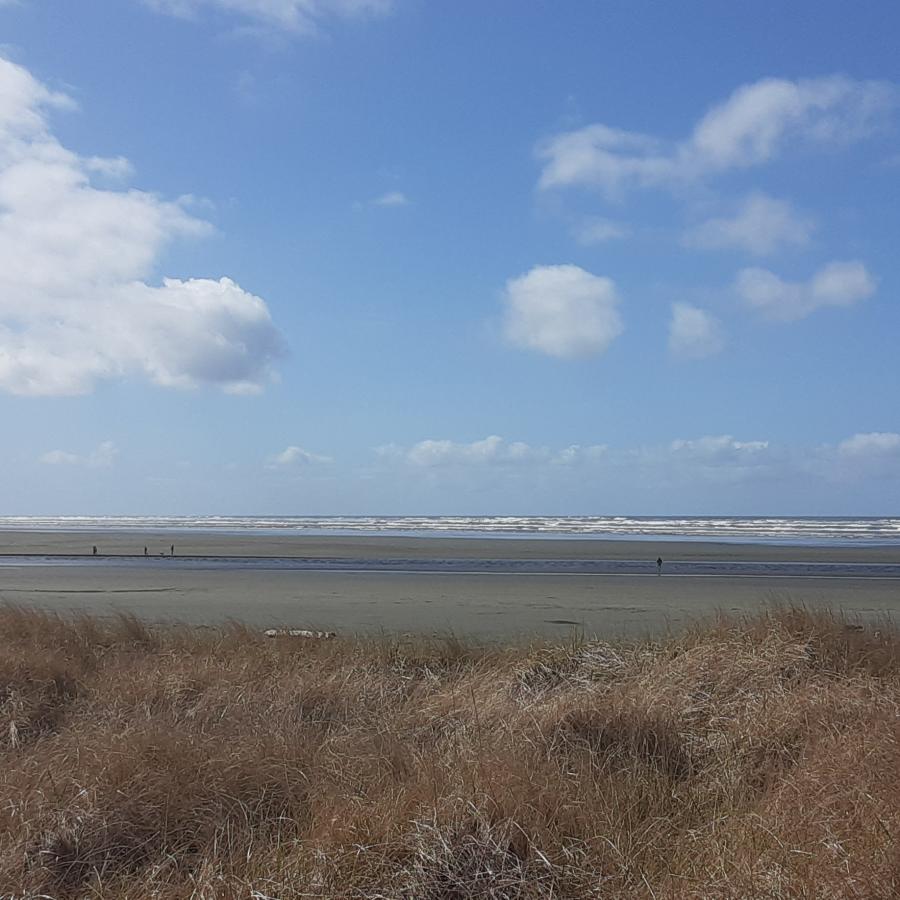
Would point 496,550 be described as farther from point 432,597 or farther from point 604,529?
point 604,529

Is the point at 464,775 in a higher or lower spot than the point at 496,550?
higher

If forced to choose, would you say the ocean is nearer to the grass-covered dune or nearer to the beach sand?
the beach sand

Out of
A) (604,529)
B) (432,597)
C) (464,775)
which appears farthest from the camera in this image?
(604,529)

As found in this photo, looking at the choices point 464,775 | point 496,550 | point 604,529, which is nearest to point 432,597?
point 464,775

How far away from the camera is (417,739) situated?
22.9ft

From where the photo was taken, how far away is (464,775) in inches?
215

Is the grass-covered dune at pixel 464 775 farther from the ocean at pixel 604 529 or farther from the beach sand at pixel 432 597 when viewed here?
the ocean at pixel 604 529

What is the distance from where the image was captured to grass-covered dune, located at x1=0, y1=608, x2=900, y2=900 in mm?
4590

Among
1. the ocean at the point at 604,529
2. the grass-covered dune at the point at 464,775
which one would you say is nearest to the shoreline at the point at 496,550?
the ocean at the point at 604,529

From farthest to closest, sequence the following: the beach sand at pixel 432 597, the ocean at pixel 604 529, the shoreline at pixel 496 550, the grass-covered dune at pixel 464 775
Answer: the ocean at pixel 604 529 → the shoreline at pixel 496 550 → the beach sand at pixel 432 597 → the grass-covered dune at pixel 464 775

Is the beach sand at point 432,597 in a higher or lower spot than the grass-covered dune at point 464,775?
lower

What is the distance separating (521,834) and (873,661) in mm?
5354

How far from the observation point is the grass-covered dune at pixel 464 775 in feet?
15.1

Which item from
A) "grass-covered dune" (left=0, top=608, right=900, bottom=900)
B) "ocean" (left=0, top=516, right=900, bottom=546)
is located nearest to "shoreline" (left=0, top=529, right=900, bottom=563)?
"ocean" (left=0, top=516, right=900, bottom=546)
